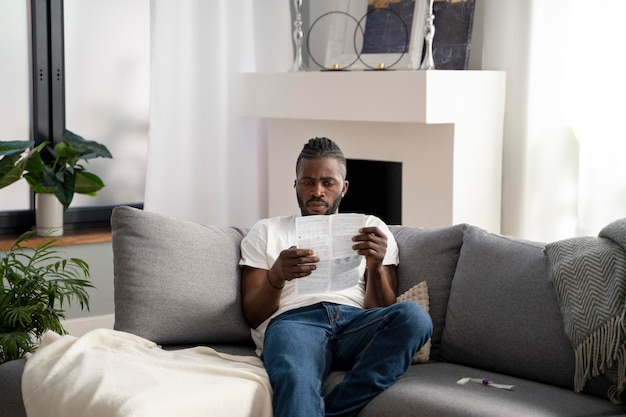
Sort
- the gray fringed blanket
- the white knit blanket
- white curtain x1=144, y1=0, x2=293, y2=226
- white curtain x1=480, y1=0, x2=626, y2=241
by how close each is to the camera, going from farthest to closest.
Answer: white curtain x1=144, y1=0, x2=293, y2=226 → white curtain x1=480, y1=0, x2=626, y2=241 → the gray fringed blanket → the white knit blanket

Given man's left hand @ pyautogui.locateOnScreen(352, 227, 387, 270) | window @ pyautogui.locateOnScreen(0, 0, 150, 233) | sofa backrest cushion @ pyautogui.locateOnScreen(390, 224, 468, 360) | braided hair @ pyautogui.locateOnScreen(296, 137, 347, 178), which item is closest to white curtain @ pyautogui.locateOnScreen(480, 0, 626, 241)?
sofa backrest cushion @ pyautogui.locateOnScreen(390, 224, 468, 360)

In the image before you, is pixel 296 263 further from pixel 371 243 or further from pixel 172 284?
pixel 172 284

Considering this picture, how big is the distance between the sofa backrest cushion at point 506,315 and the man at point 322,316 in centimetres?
19

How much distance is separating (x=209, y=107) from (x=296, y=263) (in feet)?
7.77

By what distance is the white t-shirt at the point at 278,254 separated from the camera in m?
2.88

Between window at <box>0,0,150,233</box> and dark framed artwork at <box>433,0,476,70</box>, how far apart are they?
5.21 ft

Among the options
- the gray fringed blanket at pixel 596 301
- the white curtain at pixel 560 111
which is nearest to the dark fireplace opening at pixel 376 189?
the white curtain at pixel 560 111

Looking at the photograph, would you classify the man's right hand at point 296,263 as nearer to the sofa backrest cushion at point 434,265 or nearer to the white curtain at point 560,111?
the sofa backrest cushion at point 434,265

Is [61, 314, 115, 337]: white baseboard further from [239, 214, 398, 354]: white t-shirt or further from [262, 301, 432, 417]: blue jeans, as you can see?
[262, 301, 432, 417]: blue jeans

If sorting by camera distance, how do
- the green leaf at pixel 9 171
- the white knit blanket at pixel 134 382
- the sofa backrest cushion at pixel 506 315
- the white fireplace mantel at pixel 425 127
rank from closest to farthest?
the white knit blanket at pixel 134 382 → the sofa backrest cushion at pixel 506 315 → the white fireplace mantel at pixel 425 127 → the green leaf at pixel 9 171

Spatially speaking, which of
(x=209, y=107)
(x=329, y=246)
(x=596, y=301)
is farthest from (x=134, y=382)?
(x=209, y=107)

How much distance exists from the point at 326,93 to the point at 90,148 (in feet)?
3.83

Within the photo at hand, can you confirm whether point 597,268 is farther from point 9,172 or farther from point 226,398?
point 9,172

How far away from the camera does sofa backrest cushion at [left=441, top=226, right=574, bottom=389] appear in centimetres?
264
